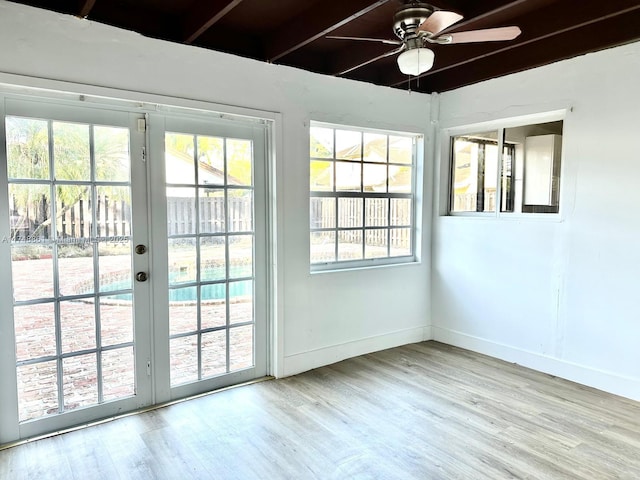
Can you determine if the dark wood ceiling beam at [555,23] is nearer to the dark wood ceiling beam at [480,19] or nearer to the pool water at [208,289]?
the dark wood ceiling beam at [480,19]

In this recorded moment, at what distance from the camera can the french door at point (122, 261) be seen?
255 centimetres

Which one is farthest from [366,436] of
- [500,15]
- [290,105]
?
[500,15]

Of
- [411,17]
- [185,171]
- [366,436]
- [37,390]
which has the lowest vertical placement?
[366,436]

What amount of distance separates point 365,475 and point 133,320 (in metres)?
1.82

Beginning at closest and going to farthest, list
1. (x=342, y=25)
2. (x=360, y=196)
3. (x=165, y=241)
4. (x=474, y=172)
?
(x=342, y=25)
(x=165, y=241)
(x=360, y=196)
(x=474, y=172)

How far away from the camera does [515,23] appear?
3.06m

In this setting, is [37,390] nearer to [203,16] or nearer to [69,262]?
[69,262]

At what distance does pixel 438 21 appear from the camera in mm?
2131

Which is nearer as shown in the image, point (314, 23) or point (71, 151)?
point (71, 151)

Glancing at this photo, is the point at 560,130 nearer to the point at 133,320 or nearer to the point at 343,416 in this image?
the point at 343,416

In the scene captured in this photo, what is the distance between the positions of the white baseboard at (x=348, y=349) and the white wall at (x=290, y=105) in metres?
0.01

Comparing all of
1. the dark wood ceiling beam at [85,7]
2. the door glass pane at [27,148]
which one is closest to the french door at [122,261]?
the door glass pane at [27,148]

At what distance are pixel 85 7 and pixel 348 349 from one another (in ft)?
10.7

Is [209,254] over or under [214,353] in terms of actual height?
over
